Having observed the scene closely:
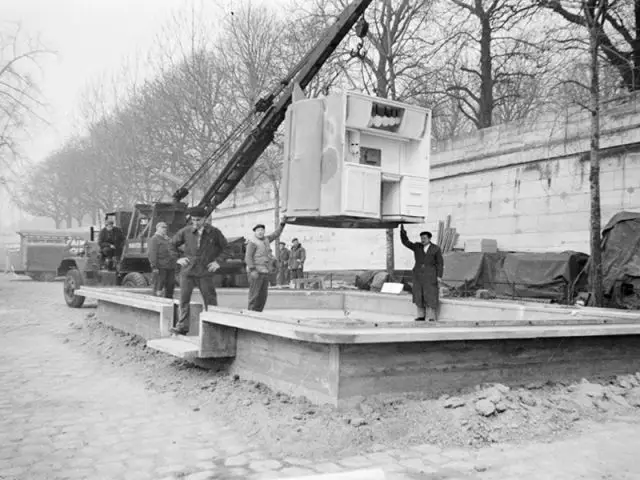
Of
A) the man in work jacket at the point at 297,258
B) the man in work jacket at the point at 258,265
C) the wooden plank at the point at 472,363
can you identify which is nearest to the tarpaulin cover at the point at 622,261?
the wooden plank at the point at 472,363

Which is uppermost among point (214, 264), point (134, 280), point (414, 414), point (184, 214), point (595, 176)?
point (595, 176)

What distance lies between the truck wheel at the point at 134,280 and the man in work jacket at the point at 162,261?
405cm

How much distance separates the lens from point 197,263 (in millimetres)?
9055

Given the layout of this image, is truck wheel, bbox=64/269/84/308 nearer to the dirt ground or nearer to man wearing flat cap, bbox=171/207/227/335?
man wearing flat cap, bbox=171/207/227/335

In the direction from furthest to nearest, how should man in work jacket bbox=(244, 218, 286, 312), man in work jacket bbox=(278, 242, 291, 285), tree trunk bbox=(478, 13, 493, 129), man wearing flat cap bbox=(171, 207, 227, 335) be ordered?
man in work jacket bbox=(278, 242, 291, 285) < tree trunk bbox=(478, 13, 493, 129) < man in work jacket bbox=(244, 218, 286, 312) < man wearing flat cap bbox=(171, 207, 227, 335)

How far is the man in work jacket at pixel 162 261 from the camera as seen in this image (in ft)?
37.9

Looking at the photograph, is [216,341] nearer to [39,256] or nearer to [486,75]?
[486,75]

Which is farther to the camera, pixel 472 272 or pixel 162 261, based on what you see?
pixel 472 272

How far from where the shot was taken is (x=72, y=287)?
1792cm

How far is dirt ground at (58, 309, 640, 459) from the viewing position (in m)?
5.47

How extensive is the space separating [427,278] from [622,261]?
17.8 feet

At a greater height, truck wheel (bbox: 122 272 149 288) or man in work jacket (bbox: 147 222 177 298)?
man in work jacket (bbox: 147 222 177 298)

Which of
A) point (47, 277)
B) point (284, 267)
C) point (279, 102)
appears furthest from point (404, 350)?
point (47, 277)

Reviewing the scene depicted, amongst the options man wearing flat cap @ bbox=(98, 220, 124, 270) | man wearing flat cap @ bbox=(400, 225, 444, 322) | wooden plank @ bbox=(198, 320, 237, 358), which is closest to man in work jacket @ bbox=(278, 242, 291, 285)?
man wearing flat cap @ bbox=(98, 220, 124, 270)
